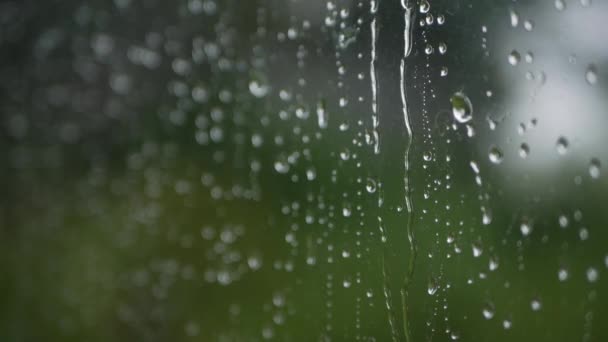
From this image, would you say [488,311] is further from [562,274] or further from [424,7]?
[424,7]

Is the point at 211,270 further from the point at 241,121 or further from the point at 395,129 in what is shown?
the point at 395,129

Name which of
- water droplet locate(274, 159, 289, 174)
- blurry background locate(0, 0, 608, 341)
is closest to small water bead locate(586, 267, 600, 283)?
blurry background locate(0, 0, 608, 341)

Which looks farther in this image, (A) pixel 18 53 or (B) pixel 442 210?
(A) pixel 18 53

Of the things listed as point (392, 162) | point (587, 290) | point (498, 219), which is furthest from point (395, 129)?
point (587, 290)

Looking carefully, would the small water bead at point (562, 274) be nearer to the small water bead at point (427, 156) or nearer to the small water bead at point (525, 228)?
the small water bead at point (525, 228)

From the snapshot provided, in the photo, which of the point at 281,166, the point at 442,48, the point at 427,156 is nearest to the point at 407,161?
the point at 427,156

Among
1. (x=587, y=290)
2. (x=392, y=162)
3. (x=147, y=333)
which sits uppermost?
(x=392, y=162)

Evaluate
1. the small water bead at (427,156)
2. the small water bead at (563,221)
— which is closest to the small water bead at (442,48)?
the small water bead at (427,156)
